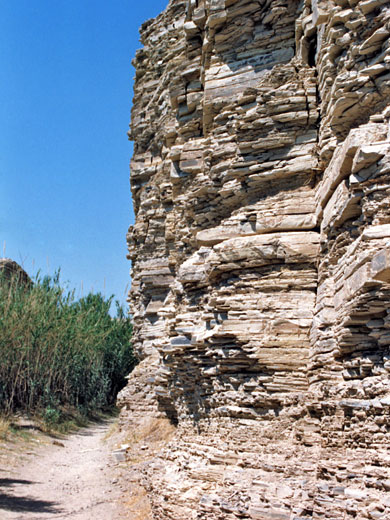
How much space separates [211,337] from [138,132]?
1096cm

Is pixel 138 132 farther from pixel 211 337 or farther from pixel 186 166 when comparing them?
pixel 211 337

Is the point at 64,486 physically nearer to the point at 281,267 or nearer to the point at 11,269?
the point at 281,267

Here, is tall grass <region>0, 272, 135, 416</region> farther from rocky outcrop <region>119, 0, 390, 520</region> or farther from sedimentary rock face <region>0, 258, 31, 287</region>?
rocky outcrop <region>119, 0, 390, 520</region>

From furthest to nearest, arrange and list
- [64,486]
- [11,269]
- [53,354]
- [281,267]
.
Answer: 1. [11,269]
2. [53,354]
3. [64,486]
4. [281,267]

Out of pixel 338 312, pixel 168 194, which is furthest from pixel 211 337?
pixel 168 194

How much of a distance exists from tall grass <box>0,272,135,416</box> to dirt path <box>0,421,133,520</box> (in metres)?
3.58

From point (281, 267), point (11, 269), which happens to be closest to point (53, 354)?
point (11, 269)

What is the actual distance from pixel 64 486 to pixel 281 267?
6580mm

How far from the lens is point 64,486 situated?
1104 cm

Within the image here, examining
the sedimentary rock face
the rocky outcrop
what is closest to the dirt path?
the rocky outcrop

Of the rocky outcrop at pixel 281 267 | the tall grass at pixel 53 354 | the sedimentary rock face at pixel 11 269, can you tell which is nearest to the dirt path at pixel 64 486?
the rocky outcrop at pixel 281 267

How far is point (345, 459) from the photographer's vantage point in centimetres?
534

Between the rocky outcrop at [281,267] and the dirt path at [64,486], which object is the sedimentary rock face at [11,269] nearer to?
the dirt path at [64,486]

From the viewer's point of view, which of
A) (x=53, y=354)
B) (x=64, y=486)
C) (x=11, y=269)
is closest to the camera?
(x=64, y=486)
